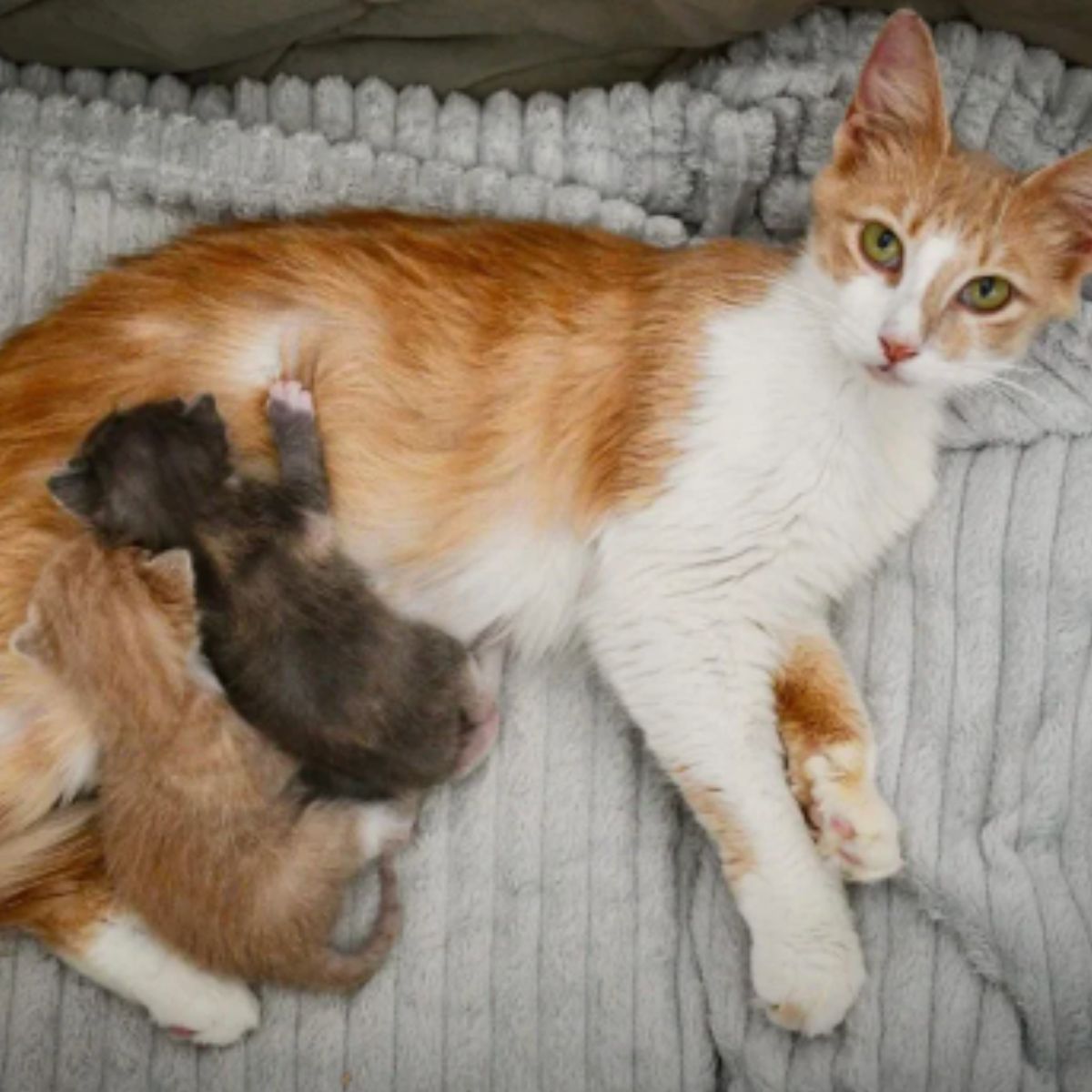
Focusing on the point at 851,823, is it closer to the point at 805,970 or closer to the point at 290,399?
the point at 805,970

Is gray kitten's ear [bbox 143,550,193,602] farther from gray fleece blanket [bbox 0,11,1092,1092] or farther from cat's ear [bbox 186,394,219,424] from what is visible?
gray fleece blanket [bbox 0,11,1092,1092]

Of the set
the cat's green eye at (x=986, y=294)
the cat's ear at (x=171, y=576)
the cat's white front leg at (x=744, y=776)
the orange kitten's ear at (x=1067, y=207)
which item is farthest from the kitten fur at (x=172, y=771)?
the orange kitten's ear at (x=1067, y=207)

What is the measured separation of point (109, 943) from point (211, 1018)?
166mm

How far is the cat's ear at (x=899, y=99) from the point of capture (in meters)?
1.92

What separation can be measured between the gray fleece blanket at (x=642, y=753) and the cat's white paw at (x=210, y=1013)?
47mm

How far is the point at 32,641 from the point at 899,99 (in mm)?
1284

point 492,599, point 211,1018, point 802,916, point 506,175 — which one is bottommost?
point 211,1018

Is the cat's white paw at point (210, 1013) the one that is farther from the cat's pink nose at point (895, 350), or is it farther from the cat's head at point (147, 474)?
the cat's pink nose at point (895, 350)

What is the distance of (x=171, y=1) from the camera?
230 cm

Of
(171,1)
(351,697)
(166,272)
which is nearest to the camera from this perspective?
(351,697)

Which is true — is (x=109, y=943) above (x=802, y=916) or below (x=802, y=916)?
below

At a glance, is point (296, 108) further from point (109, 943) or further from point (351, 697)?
point (109, 943)

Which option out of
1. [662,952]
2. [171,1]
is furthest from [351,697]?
[171,1]

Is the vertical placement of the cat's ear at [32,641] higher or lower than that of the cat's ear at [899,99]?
lower
